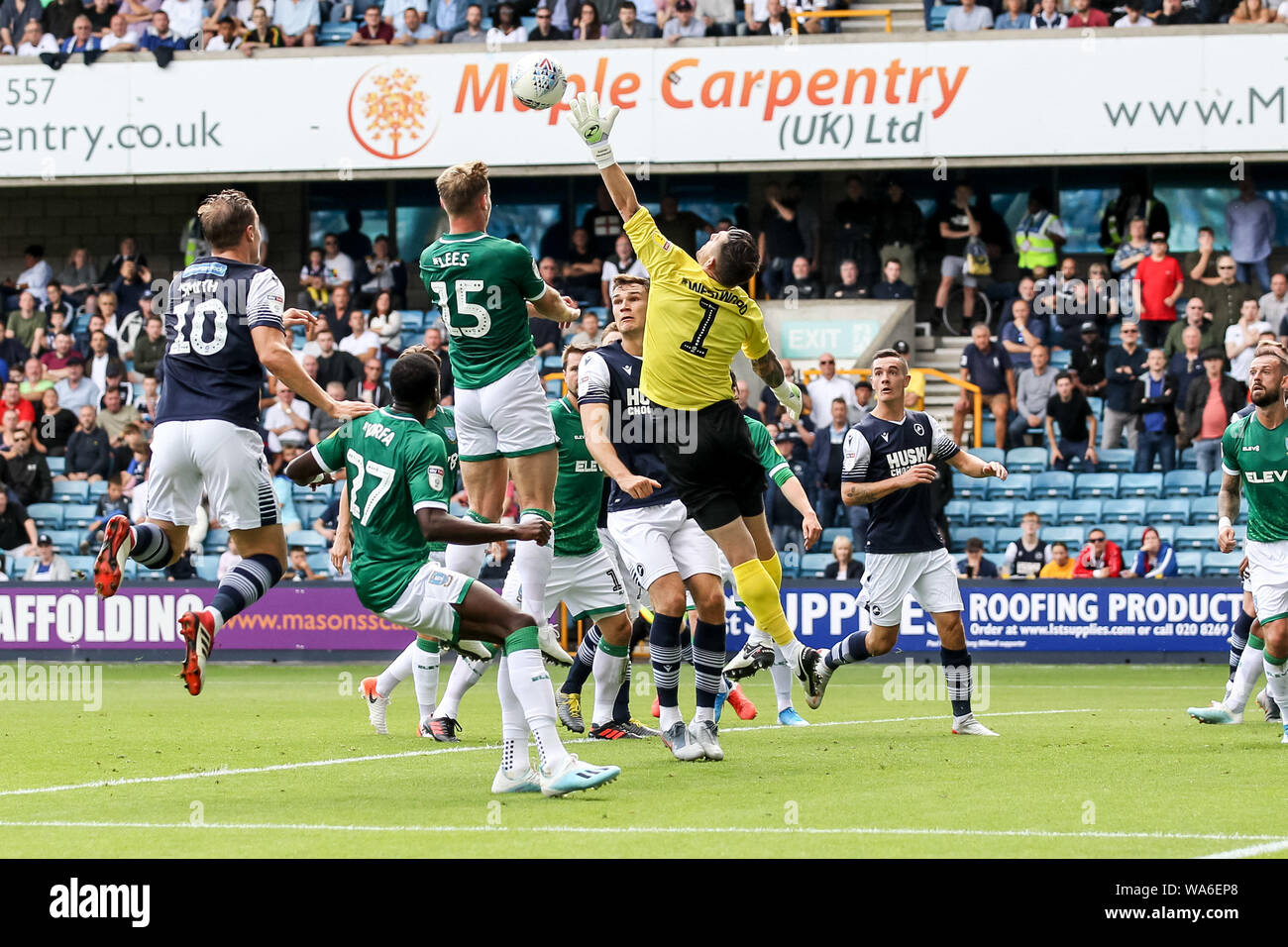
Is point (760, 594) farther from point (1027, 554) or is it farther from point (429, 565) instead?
point (1027, 554)

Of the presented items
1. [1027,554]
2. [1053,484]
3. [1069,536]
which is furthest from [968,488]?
[1027,554]

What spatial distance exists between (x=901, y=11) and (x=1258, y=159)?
547cm

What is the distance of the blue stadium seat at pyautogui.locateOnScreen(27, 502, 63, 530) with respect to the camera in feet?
77.4

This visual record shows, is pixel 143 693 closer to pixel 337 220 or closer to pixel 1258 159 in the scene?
pixel 337 220

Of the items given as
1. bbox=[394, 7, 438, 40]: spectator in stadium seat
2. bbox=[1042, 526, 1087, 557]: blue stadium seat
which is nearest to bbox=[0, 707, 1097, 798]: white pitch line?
bbox=[1042, 526, 1087, 557]: blue stadium seat

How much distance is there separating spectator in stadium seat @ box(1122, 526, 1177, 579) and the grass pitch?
6199 millimetres

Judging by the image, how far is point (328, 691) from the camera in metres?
16.6

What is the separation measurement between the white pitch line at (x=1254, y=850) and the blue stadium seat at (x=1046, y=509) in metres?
15.3

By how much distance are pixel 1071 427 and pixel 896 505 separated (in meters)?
10.9

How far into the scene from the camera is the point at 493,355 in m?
9.49

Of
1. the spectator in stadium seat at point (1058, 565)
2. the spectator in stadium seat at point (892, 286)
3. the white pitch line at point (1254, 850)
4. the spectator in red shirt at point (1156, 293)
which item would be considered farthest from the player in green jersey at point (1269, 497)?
the spectator in stadium seat at point (892, 286)

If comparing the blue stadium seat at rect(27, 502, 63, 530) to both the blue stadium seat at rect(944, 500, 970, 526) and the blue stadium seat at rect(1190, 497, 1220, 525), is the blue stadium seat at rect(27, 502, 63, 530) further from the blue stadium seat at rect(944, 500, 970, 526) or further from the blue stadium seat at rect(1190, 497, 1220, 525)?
the blue stadium seat at rect(1190, 497, 1220, 525)

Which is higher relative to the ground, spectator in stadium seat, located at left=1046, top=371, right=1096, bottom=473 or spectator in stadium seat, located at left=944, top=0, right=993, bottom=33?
spectator in stadium seat, located at left=944, top=0, right=993, bottom=33
